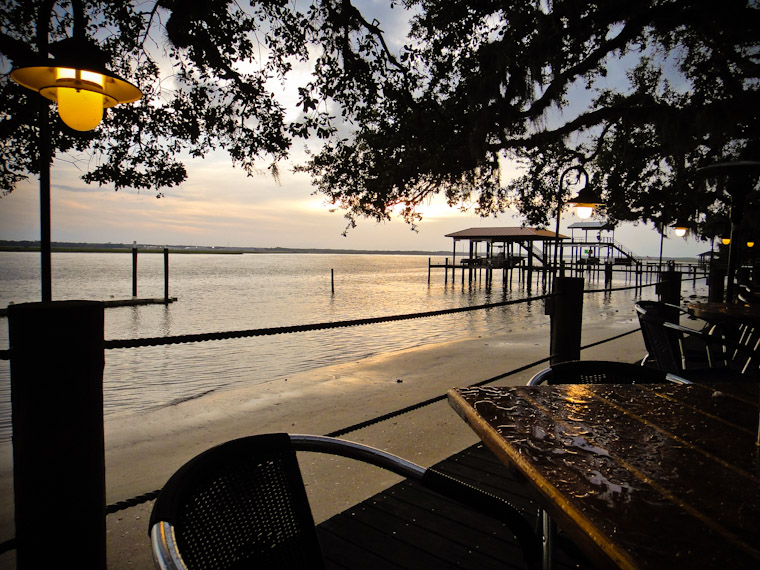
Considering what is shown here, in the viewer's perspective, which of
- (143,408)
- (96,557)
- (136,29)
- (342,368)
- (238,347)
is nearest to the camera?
(96,557)

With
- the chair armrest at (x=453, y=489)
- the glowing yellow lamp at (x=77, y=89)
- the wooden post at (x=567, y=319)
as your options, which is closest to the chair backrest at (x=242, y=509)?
the chair armrest at (x=453, y=489)

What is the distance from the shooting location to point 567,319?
386 cm

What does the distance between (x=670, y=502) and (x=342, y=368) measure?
6945 mm

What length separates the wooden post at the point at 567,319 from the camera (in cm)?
386

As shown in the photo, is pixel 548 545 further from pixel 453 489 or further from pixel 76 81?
pixel 76 81

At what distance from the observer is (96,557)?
139cm

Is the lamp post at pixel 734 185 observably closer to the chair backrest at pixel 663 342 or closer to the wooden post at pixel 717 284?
the chair backrest at pixel 663 342

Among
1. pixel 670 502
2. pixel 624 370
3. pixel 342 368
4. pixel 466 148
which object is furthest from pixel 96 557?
pixel 466 148

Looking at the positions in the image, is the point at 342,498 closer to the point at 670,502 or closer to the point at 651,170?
the point at 670,502

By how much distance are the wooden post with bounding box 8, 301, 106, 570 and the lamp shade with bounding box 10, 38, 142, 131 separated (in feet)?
6.39

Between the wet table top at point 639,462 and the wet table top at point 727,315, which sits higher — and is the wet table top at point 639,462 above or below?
below

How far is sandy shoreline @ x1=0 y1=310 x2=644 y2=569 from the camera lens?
2971mm

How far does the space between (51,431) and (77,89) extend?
8.40 feet

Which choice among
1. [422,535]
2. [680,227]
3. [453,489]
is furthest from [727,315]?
[680,227]
